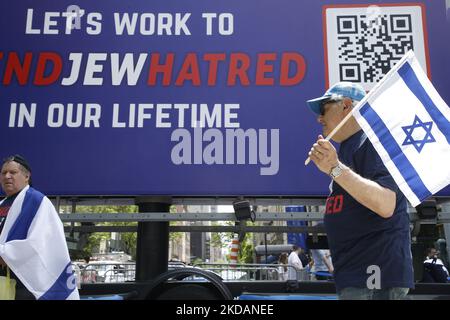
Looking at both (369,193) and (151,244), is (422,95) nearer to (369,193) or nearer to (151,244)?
(369,193)

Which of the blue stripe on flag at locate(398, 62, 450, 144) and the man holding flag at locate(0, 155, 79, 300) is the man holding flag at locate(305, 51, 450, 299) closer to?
the blue stripe on flag at locate(398, 62, 450, 144)

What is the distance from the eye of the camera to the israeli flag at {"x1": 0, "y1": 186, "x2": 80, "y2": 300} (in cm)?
282

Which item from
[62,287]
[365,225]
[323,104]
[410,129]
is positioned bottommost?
[62,287]

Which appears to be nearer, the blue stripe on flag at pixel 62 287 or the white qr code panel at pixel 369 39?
the blue stripe on flag at pixel 62 287

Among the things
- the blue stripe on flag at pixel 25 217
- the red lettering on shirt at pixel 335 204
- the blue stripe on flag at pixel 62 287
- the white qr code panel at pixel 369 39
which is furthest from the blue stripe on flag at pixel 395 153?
the blue stripe on flag at pixel 25 217

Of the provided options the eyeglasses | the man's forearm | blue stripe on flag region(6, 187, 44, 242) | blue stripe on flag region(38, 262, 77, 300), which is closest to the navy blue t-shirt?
the man's forearm

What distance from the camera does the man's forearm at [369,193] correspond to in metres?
2.00

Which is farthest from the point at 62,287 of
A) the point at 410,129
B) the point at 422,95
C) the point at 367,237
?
the point at 422,95

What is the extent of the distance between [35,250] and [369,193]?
2070 millimetres

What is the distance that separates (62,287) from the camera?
9.37 feet

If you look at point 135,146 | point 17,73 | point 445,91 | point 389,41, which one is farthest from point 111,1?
point 445,91

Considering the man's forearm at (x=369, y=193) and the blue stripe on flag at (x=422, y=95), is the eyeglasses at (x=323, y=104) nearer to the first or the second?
the blue stripe on flag at (x=422, y=95)

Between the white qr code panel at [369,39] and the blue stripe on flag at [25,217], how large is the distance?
2.55 m

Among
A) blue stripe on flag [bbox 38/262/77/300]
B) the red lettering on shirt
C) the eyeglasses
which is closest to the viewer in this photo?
the red lettering on shirt
